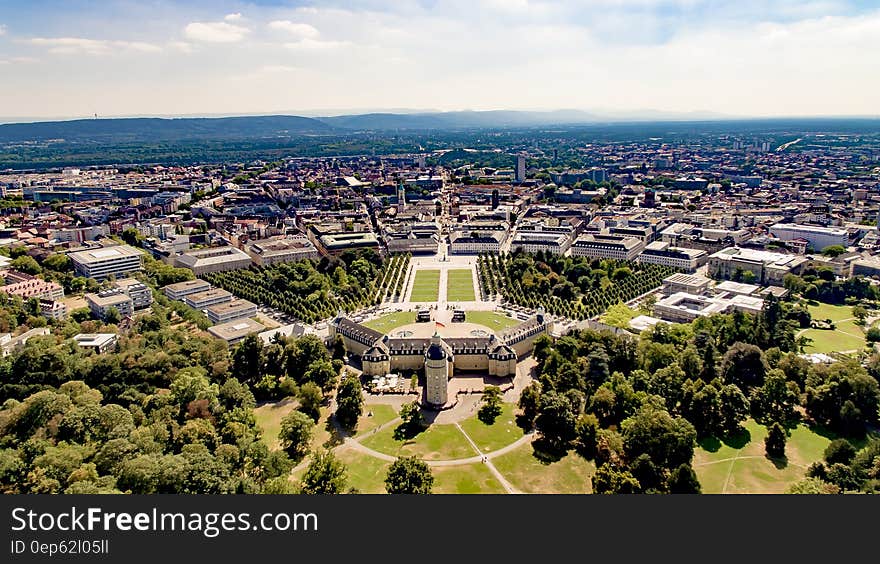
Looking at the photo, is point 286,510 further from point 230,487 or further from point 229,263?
point 229,263

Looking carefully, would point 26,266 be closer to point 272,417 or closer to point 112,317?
point 112,317

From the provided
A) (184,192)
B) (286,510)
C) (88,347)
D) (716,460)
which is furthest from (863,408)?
(184,192)

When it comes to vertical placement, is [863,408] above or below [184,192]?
below

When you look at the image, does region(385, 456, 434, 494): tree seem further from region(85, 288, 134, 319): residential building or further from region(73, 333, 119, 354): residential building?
region(85, 288, 134, 319): residential building

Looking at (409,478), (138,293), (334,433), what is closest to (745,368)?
(409,478)

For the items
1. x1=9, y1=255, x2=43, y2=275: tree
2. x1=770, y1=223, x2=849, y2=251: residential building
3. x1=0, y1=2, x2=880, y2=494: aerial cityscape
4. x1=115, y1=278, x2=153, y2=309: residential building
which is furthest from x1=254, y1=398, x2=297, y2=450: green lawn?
x1=770, y1=223, x2=849, y2=251: residential building
